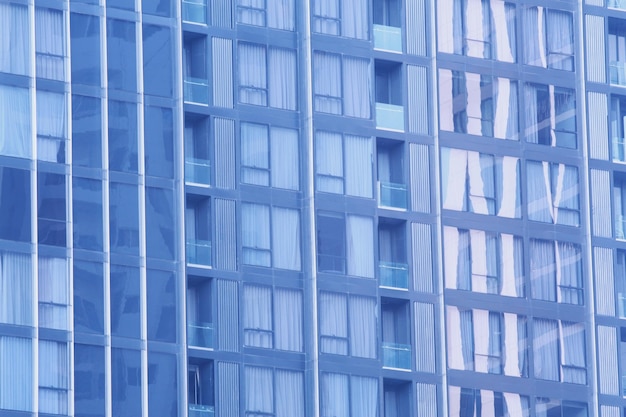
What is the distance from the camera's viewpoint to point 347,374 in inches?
4072

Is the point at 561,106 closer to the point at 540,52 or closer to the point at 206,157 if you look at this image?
the point at 540,52

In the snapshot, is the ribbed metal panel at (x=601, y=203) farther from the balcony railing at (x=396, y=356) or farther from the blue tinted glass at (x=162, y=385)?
the blue tinted glass at (x=162, y=385)

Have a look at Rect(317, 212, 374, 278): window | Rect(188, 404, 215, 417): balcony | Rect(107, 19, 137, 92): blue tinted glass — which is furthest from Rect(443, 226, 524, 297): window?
Rect(107, 19, 137, 92): blue tinted glass

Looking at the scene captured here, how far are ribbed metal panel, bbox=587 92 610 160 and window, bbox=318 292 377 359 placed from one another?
12.0m

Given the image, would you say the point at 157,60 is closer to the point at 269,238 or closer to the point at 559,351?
the point at 269,238

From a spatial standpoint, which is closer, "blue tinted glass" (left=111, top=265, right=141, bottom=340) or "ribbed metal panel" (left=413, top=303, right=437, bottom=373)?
"blue tinted glass" (left=111, top=265, right=141, bottom=340)

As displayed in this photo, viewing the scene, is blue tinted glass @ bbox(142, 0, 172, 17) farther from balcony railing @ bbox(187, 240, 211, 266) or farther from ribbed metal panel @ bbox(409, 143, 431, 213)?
ribbed metal panel @ bbox(409, 143, 431, 213)

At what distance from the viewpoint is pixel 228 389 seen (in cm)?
10125

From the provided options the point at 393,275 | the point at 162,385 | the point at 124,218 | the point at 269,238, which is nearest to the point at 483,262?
the point at 393,275

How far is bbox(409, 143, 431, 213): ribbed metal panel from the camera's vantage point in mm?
106875

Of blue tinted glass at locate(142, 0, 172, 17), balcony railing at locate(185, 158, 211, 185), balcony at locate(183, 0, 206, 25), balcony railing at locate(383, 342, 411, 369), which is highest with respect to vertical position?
balcony at locate(183, 0, 206, 25)

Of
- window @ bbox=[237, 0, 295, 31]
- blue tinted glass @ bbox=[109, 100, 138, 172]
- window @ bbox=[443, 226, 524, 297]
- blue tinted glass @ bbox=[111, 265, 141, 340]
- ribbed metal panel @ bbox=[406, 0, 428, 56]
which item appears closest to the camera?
blue tinted glass @ bbox=[111, 265, 141, 340]

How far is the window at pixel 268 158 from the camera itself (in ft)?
341

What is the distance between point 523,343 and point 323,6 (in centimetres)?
1446
